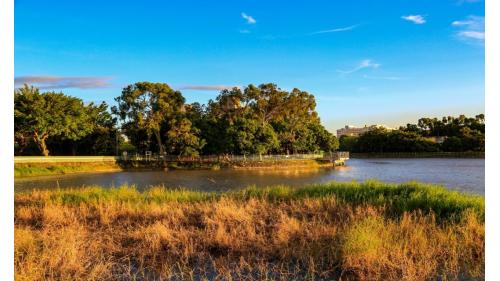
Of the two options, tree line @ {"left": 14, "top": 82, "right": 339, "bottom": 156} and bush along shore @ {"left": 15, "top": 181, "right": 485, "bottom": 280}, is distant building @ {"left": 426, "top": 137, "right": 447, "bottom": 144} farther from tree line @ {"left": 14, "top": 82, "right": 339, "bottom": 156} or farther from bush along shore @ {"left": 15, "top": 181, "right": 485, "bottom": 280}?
bush along shore @ {"left": 15, "top": 181, "right": 485, "bottom": 280}

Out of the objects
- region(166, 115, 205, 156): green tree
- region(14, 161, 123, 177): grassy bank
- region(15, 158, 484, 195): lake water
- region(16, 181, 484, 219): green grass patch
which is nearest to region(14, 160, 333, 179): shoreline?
region(14, 161, 123, 177): grassy bank

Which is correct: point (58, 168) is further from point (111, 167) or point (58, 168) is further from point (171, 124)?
point (171, 124)

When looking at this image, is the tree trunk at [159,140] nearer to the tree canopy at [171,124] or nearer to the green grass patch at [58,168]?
the tree canopy at [171,124]

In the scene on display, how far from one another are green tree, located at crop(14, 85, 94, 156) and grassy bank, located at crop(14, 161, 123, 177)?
470cm

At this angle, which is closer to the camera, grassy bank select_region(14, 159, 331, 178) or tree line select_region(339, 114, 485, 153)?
grassy bank select_region(14, 159, 331, 178)

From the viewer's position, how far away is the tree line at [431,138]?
11056 centimetres

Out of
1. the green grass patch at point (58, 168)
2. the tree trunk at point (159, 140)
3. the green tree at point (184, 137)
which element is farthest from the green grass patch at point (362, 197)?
the tree trunk at point (159, 140)

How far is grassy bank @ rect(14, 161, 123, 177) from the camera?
48938mm

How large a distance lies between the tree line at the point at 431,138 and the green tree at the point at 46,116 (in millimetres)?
88880

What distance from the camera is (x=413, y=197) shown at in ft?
41.2

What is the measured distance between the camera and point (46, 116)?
174 ft
